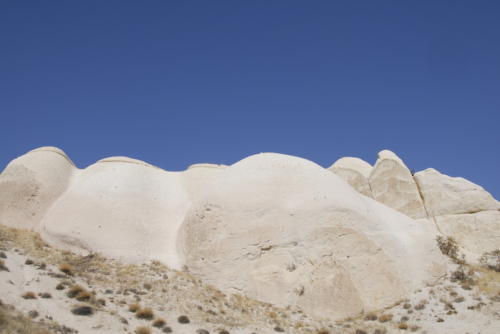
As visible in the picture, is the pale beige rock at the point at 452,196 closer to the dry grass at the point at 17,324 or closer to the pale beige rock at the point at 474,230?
the pale beige rock at the point at 474,230

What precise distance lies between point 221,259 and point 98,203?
6.86m

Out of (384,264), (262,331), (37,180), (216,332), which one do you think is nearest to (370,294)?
(384,264)

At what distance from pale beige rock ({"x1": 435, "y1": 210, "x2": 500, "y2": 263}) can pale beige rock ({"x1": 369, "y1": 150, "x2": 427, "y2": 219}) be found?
142cm

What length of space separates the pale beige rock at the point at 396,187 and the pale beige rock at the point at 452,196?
535 mm

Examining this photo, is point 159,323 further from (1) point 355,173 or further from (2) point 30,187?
(1) point 355,173

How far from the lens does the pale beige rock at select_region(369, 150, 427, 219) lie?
2586 centimetres

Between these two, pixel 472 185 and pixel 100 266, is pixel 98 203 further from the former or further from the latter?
pixel 472 185

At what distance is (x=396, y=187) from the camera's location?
26.7 m

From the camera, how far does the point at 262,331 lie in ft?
51.2

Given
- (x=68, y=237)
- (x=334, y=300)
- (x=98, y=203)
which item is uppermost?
(x=98, y=203)

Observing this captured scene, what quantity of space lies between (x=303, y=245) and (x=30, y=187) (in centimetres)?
1335

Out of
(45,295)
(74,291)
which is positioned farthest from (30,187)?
(45,295)

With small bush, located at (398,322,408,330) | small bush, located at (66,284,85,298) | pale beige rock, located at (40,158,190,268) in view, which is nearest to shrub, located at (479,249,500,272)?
small bush, located at (398,322,408,330)

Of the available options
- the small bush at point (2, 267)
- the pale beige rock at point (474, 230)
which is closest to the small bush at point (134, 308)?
the small bush at point (2, 267)
